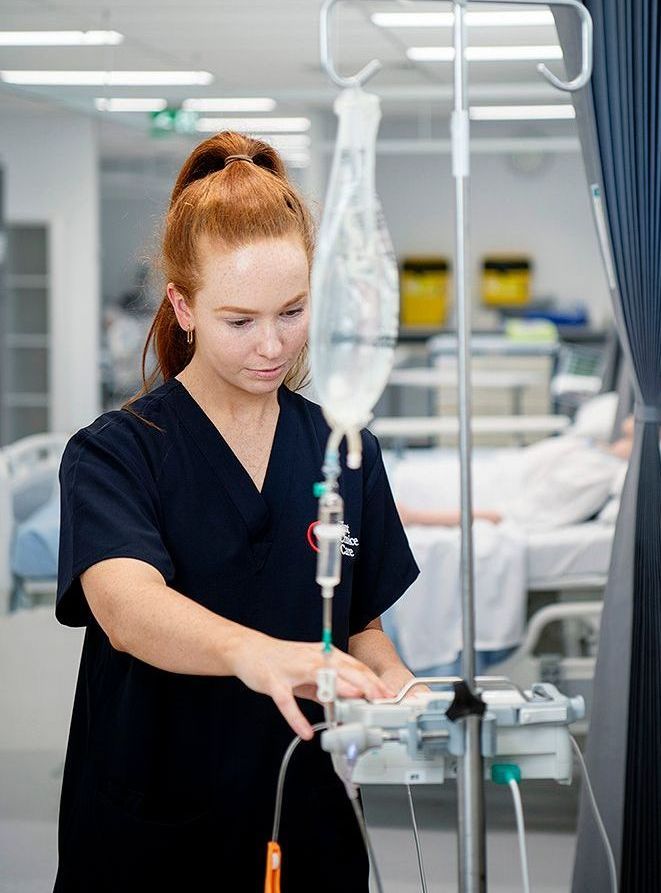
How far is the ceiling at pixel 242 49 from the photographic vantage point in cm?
426

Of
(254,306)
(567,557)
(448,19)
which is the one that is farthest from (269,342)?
(448,19)

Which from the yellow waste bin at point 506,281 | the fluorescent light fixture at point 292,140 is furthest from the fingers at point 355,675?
the yellow waste bin at point 506,281

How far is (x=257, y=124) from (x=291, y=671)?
25.1ft

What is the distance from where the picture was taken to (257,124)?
322 inches

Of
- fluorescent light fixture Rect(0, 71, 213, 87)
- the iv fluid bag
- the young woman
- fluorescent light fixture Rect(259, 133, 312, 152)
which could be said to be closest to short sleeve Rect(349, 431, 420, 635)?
the young woman

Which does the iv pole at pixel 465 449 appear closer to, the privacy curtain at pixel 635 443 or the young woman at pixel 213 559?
the young woman at pixel 213 559

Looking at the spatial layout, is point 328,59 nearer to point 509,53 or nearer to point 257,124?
point 509,53

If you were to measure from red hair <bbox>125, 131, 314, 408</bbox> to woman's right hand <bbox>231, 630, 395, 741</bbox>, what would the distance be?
0.41 m

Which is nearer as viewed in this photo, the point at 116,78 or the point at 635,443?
the point at 635,443

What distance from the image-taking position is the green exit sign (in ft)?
17.3

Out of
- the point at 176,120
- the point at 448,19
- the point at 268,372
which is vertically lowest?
the point at 268,372

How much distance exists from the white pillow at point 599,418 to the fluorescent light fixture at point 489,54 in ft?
4.46

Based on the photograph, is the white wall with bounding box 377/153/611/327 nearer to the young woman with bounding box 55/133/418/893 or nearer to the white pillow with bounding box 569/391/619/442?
the white pillow with bounding box 569/391/619/442

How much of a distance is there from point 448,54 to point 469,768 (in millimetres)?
4863
